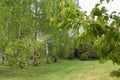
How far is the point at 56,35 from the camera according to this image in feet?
83.1

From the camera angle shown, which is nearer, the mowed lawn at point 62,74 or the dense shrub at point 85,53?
the mowed lawn at point 62,74

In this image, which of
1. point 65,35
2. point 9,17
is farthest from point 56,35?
point 9,17

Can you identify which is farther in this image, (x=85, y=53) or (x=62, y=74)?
(x=85, y=53)

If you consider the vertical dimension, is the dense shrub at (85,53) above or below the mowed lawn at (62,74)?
above

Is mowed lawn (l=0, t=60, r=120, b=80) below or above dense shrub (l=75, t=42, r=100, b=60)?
below

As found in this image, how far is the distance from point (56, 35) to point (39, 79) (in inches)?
420

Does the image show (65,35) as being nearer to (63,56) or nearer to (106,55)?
(63,56)

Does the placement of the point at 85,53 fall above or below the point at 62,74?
above

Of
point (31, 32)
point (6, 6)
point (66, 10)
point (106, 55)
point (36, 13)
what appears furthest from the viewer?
point (36, 13)

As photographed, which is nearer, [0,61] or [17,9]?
[17,9]

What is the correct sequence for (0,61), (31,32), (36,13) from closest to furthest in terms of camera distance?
(31,32) → (36,13) → (0,61)

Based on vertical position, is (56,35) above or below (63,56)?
above

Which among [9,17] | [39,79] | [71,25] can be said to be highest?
[9,17]

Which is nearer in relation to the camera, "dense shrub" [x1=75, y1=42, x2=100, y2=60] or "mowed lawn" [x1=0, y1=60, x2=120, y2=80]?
"mowed lawn" [x1=0, y1=60, x2=120, y2=80]
